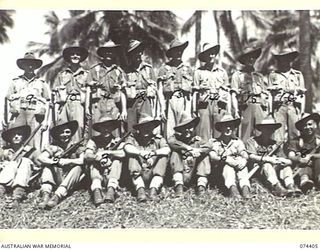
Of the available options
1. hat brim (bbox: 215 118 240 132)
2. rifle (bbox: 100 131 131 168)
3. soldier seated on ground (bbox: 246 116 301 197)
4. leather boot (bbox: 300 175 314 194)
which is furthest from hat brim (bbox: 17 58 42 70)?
leather boot (bbox: 300 175 314 194)

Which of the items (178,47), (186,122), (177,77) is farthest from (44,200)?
(178,47)

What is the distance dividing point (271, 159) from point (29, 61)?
53.9 inches

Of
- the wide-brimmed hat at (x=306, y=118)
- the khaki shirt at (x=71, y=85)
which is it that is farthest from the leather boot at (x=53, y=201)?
the wide-brimmed hat at (x=306, y=118)

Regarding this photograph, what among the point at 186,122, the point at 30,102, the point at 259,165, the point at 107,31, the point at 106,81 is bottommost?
the point at 259,165

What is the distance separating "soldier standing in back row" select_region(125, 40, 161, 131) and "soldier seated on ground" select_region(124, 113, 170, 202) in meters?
0.04

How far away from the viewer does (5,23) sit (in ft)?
9.23

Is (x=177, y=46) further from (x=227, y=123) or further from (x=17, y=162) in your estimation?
(x=17, y=162)

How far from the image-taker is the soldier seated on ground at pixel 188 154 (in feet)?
8.98

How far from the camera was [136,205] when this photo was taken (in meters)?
2.73

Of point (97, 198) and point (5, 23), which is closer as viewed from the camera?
point (97, 198)

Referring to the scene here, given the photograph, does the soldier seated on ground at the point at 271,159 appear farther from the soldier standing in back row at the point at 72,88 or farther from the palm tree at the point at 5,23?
the palm tree at the point at 5,23
